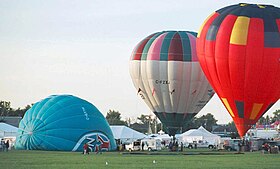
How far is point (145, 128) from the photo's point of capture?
134m

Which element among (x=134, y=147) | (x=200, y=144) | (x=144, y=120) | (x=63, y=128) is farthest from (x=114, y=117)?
(x=63, y=128)

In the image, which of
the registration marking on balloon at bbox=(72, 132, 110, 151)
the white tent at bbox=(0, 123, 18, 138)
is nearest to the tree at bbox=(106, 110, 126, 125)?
the white tent at bbox=(0, 123, 18, 138)

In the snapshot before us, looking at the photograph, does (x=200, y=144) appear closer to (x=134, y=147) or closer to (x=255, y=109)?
(x=134, y=147)

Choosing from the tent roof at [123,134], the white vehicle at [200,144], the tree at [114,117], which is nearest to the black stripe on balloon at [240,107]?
the tent roof at [123,134]

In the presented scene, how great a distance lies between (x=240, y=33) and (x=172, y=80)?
9970mm

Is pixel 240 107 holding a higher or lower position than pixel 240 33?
lower

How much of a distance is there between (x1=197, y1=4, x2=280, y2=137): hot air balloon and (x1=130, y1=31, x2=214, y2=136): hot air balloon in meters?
7.74

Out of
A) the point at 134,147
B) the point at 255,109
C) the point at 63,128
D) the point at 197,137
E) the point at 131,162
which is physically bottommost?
the point at 131,162

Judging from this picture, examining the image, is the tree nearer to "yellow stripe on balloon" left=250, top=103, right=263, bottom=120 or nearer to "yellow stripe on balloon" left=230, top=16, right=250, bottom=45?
"yellow stripe on balloon" left=250, top=103, right=263, bottom=120

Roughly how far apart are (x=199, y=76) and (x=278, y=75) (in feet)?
32.0

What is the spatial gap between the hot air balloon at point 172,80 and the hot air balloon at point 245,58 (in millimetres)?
7738

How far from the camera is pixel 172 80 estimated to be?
4984cm

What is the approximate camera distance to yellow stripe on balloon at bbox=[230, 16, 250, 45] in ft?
133

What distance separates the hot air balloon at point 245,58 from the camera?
40.5m
